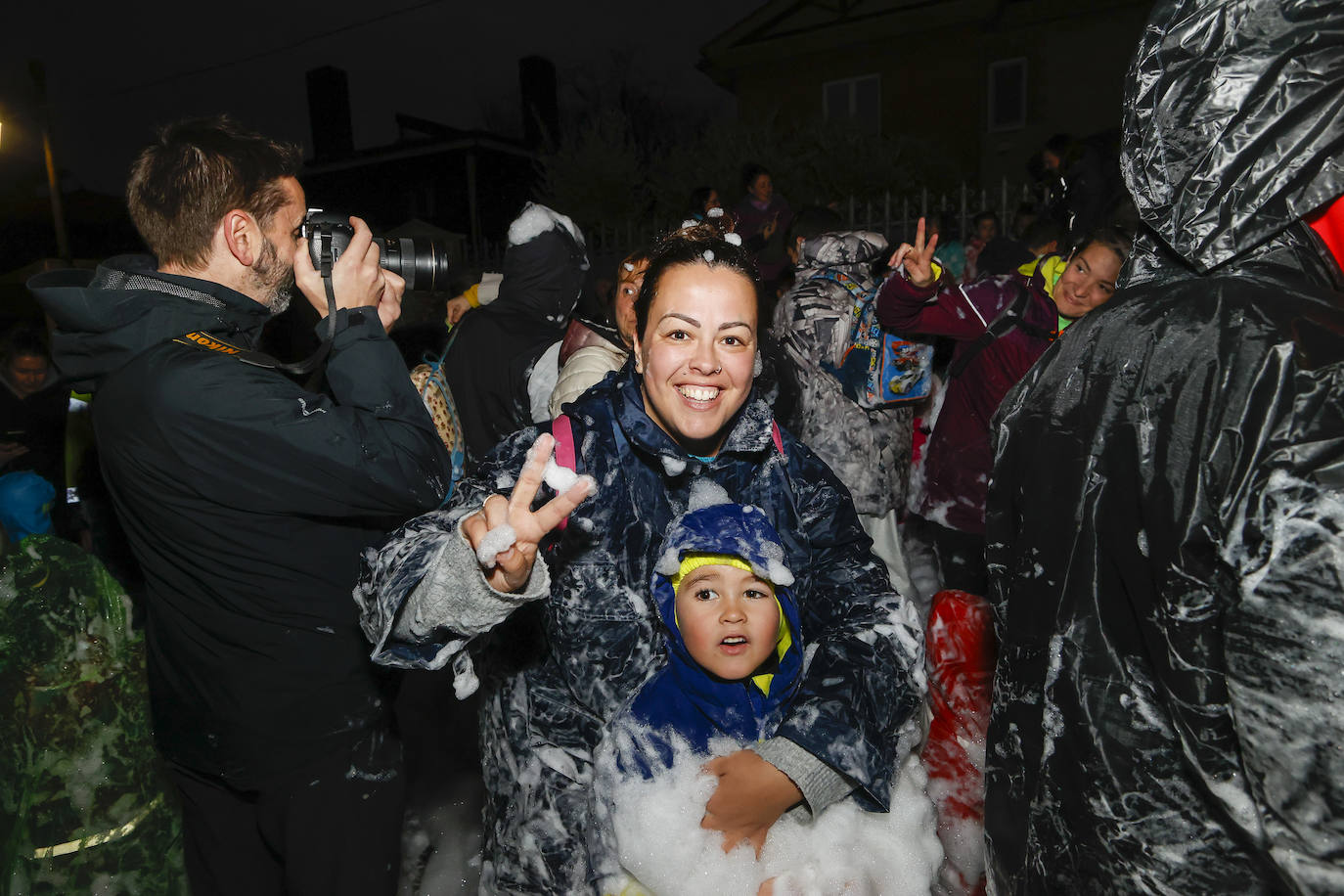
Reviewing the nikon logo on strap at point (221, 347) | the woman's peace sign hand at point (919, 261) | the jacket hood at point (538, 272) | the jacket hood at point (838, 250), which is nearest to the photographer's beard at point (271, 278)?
the nikon logo on strap at point (221, 347)

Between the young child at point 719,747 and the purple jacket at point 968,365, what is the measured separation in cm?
196

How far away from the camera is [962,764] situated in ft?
7.77

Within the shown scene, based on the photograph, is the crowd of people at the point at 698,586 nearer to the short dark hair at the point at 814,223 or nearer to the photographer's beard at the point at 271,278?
the photographer's beard at the point at 271,278

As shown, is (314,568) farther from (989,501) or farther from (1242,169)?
(1242,169)

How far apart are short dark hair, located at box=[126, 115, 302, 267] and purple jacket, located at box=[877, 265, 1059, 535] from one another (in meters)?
2.61

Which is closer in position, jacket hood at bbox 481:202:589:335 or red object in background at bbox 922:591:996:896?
red object in background at bbox 922:591:996:896

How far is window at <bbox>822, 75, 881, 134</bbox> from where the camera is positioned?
17.5m

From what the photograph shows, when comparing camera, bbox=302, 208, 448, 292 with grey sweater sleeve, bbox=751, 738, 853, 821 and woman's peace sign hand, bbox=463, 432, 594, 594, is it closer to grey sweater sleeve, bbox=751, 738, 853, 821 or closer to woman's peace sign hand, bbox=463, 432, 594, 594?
woman's peace sign hand, bbox=463, 432, 594, 594

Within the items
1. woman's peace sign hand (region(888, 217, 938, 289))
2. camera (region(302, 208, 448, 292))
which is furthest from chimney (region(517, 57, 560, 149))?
camera (region(302, 208, 448, 292))

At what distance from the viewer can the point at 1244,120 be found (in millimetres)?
1096

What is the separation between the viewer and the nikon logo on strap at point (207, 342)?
5.44ft

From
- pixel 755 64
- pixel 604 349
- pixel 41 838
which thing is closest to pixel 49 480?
pixel 41 838

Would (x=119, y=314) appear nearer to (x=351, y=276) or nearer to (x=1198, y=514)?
(x=351, y=276)

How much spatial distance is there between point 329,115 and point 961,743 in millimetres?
31129
